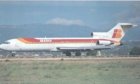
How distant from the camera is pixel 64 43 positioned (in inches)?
1414

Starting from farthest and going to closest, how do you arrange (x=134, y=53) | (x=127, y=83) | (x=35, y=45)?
(x=35, y=45) → (x=134, y=53) → (x=127, y=83)

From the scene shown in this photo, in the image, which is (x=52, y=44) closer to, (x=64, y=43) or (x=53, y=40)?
(x=53, y=40)

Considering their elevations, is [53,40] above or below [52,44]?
above

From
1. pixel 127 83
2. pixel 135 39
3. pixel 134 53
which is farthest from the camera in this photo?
pixel 134 53

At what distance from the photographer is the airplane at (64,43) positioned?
35156mm

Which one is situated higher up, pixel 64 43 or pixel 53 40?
pixel 53 40

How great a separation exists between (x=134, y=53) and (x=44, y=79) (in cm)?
1577

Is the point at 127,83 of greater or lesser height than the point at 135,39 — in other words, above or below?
below

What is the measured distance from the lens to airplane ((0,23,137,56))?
35.2 metres

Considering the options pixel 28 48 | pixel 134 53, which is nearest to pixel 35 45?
pixel 28 48

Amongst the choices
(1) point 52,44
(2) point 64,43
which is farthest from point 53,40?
(2) point 64,43

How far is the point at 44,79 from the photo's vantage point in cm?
1252

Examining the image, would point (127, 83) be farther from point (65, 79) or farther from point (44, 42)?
point (44, 42)

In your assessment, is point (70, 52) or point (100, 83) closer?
point (100, 83)
